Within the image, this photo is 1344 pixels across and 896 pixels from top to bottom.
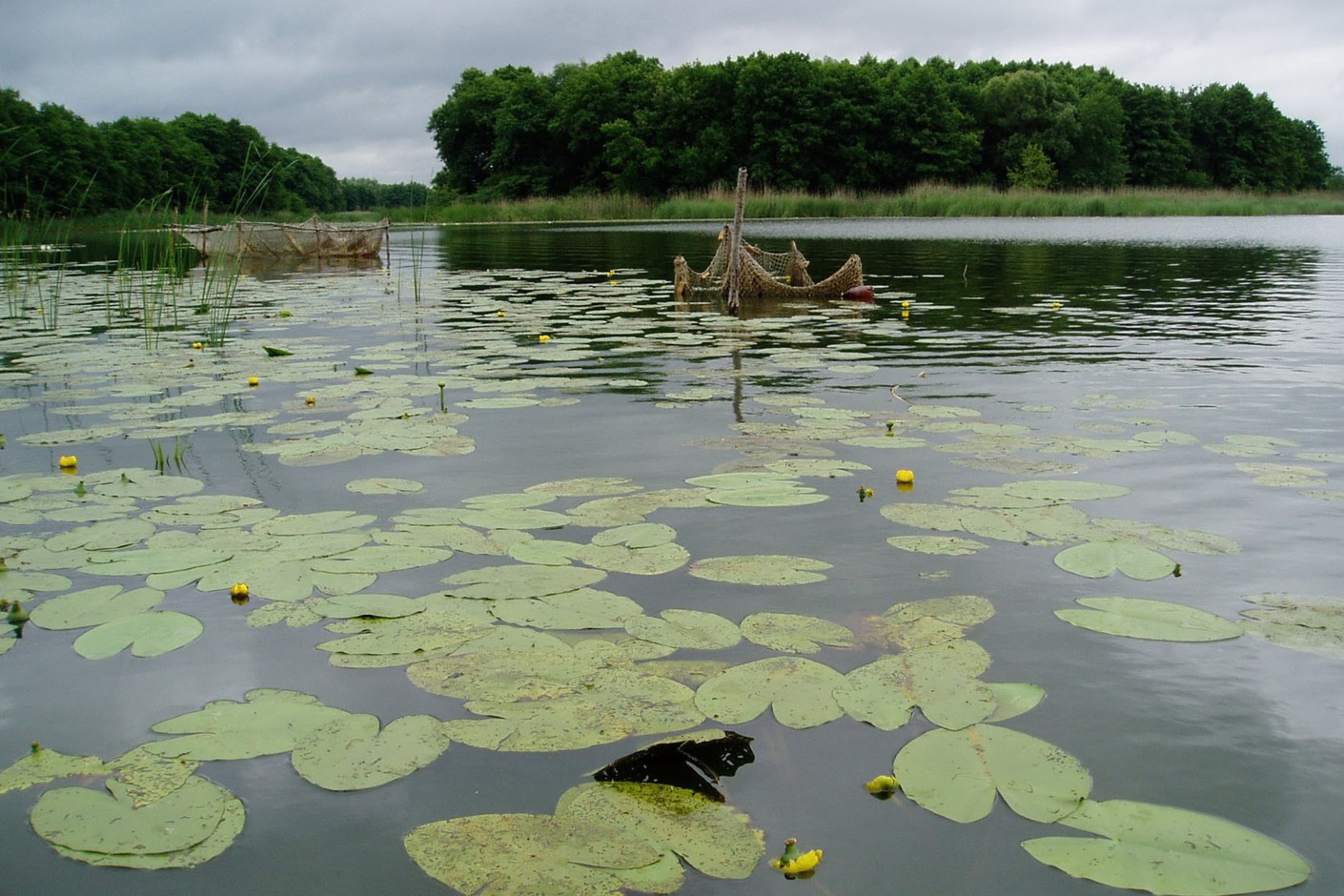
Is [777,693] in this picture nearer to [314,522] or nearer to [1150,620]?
[1150,620]

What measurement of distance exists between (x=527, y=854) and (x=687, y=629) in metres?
0.91

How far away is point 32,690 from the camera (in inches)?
89.5

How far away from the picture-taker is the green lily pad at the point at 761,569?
283 cm

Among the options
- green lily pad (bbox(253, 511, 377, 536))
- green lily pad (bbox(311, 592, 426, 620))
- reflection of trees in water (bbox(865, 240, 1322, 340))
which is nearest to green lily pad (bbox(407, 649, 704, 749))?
green lily pad (bbox(311, 592, 426, 620))

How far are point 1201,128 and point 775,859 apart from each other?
249 feet

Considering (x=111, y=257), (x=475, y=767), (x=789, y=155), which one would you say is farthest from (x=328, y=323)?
(x=789, y=155)

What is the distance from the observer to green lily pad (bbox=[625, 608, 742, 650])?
2402 mm

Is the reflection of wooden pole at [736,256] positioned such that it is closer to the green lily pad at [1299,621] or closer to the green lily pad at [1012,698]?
the green lily pad at [1299,621]

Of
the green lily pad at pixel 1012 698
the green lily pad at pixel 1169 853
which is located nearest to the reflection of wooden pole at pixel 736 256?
the green lily pad at pixel 1012 698

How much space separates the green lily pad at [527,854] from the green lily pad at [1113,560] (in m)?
1.78

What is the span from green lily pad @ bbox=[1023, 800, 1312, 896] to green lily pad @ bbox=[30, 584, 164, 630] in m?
2.31

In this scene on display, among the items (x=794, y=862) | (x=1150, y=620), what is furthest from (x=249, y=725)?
(x=1150, y=620)

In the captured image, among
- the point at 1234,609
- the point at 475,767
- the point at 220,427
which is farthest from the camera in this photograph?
the point at 220,427

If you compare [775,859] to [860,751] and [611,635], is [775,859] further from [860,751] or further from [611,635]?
[611,635]
